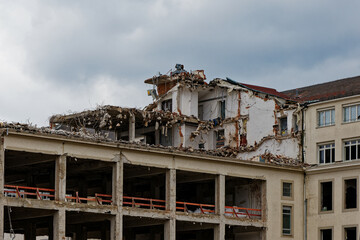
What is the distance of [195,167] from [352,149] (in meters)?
11.9

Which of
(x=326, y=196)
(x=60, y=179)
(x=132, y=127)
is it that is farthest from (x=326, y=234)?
(x=60, y=179)

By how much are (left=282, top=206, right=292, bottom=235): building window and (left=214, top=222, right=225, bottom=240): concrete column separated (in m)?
5.45

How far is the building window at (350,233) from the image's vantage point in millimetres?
59188

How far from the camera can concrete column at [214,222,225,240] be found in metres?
59.0

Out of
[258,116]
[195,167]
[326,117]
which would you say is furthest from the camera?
[258,116]

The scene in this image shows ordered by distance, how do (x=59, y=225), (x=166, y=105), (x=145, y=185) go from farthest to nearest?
1. (x=166, y=105)
2. (x=145, y=185)
3. (x=59, y=225)

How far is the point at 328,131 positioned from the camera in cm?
6150

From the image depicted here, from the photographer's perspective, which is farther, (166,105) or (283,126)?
(166,105)

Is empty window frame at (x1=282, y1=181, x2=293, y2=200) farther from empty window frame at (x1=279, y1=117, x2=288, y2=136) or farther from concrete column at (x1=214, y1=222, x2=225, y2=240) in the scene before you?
concrete column at (x1=214, y1=222, x2=225, y2=240)

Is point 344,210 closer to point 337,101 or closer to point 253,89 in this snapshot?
point 337,101

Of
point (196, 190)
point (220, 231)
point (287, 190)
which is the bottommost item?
point (220, 231)

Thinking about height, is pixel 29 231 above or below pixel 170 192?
below

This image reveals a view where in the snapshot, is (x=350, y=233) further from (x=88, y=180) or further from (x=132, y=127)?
(x=88, y=180)

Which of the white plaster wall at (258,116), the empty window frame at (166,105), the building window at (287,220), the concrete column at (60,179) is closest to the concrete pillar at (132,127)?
the empty window frame at (166,105)
